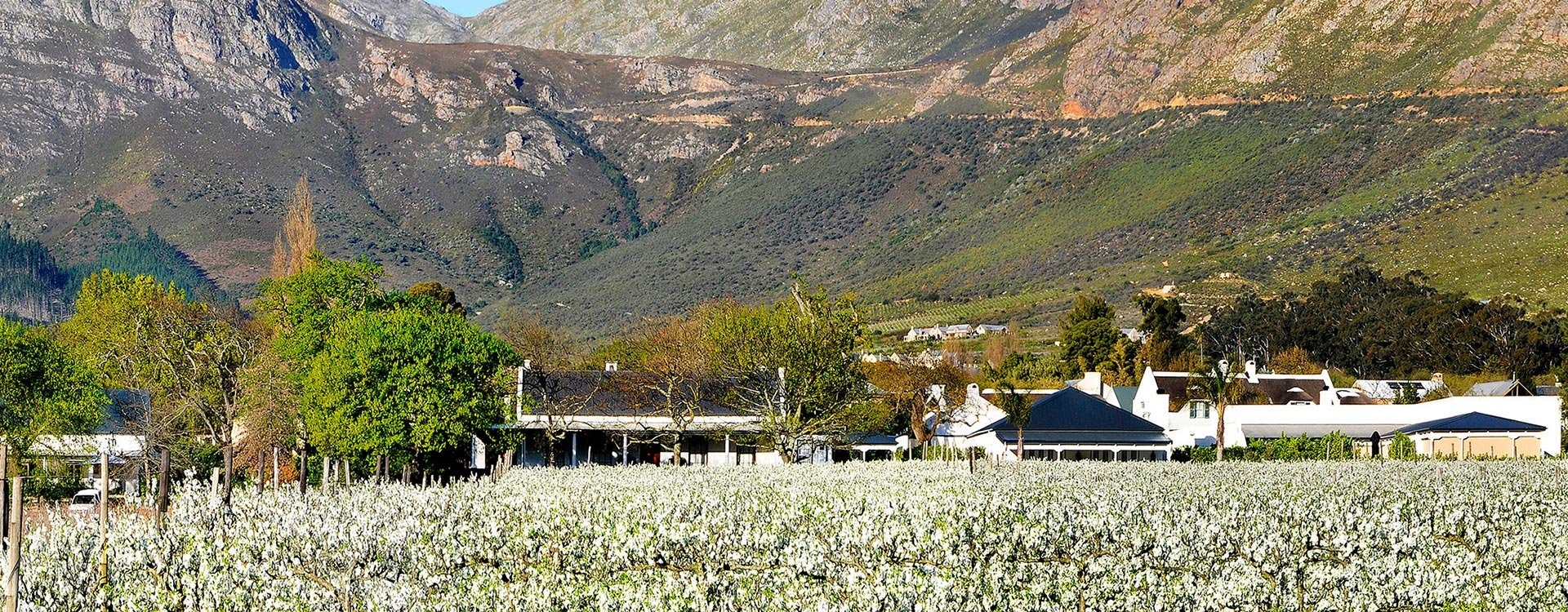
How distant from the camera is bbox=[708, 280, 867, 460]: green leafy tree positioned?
150 ft

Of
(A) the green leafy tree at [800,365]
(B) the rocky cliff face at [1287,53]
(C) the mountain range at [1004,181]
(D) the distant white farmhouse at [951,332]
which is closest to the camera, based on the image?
(A) the green leafy tree at [800,365]

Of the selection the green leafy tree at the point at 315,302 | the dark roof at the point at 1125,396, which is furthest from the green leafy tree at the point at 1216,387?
the green leafy tree at the point at 315,302

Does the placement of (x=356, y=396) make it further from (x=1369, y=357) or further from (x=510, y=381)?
(x=1369, y=357)

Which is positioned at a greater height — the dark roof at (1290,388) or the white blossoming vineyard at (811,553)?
the dark roof at (1290,388)

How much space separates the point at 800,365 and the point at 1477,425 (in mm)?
24051

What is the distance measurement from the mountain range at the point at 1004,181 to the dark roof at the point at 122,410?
72.1 m

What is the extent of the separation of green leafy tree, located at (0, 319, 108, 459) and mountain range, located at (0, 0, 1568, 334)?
79.6 metres

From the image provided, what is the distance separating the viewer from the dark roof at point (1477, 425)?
2125 inches

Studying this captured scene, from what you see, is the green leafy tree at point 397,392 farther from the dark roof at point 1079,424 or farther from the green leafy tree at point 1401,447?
the green leafy tree at point 1401,447

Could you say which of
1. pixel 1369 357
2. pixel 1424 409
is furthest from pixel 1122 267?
pixel 1424 409

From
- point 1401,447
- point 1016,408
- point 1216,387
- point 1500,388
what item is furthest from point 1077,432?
point 1500,388

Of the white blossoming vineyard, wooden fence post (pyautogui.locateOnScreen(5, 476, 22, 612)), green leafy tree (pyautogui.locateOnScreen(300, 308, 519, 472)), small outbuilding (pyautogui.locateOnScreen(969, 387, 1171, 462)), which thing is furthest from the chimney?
wooden fence post (pyautogui.locateOnScreen(5, 476, 22, 612))

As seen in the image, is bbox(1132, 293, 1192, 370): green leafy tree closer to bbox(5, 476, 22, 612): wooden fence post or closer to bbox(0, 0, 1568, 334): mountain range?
bbox(0, 0, 1568, 334): mountain range

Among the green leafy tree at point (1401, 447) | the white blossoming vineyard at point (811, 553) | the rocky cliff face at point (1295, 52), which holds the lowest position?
the white blossoming vineyard at point (811, 553)
